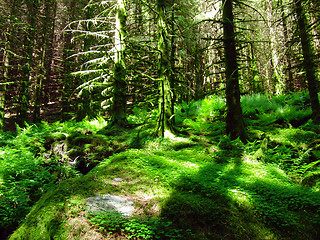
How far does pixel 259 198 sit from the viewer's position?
314 centimetres

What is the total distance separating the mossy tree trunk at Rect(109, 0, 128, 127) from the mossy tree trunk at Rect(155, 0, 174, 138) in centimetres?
226

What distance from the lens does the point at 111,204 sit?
286cm

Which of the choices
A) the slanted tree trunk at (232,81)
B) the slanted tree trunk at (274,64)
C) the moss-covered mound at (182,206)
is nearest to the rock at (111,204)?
the moss-covered mound at (182,206)

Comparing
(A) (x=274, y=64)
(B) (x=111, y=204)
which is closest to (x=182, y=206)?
(B) (x=111, y=204)

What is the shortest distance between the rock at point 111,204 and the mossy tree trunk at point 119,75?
18.9 feet

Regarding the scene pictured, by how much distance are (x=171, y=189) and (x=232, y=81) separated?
3.84m

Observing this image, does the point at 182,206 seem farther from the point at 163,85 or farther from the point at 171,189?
the point at 163,85

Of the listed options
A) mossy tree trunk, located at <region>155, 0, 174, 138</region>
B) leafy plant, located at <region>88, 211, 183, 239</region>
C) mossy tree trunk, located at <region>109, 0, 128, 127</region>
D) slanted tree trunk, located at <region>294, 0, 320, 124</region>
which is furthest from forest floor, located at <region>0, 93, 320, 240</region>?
mossy tree trunk, located at <region>109, 0, 128, 127</region>

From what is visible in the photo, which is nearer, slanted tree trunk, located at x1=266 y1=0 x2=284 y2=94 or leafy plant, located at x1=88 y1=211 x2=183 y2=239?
leafy plant, located at x1=88 y1=211 x2=183 y2=239

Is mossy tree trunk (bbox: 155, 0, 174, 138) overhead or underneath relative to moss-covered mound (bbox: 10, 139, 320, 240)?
overhead

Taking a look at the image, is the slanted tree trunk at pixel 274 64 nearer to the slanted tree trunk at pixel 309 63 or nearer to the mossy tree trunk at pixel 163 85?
the slanted tree trunk at pixel 309 63

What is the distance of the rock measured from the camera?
266 cm

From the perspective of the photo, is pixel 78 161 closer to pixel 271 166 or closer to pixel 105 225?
pixel 105 225

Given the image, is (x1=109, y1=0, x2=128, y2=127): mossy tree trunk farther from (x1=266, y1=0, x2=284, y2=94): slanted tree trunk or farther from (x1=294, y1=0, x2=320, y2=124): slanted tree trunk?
(x1=294, y1=0, x2=320, y2=124): slanted tree trunk
